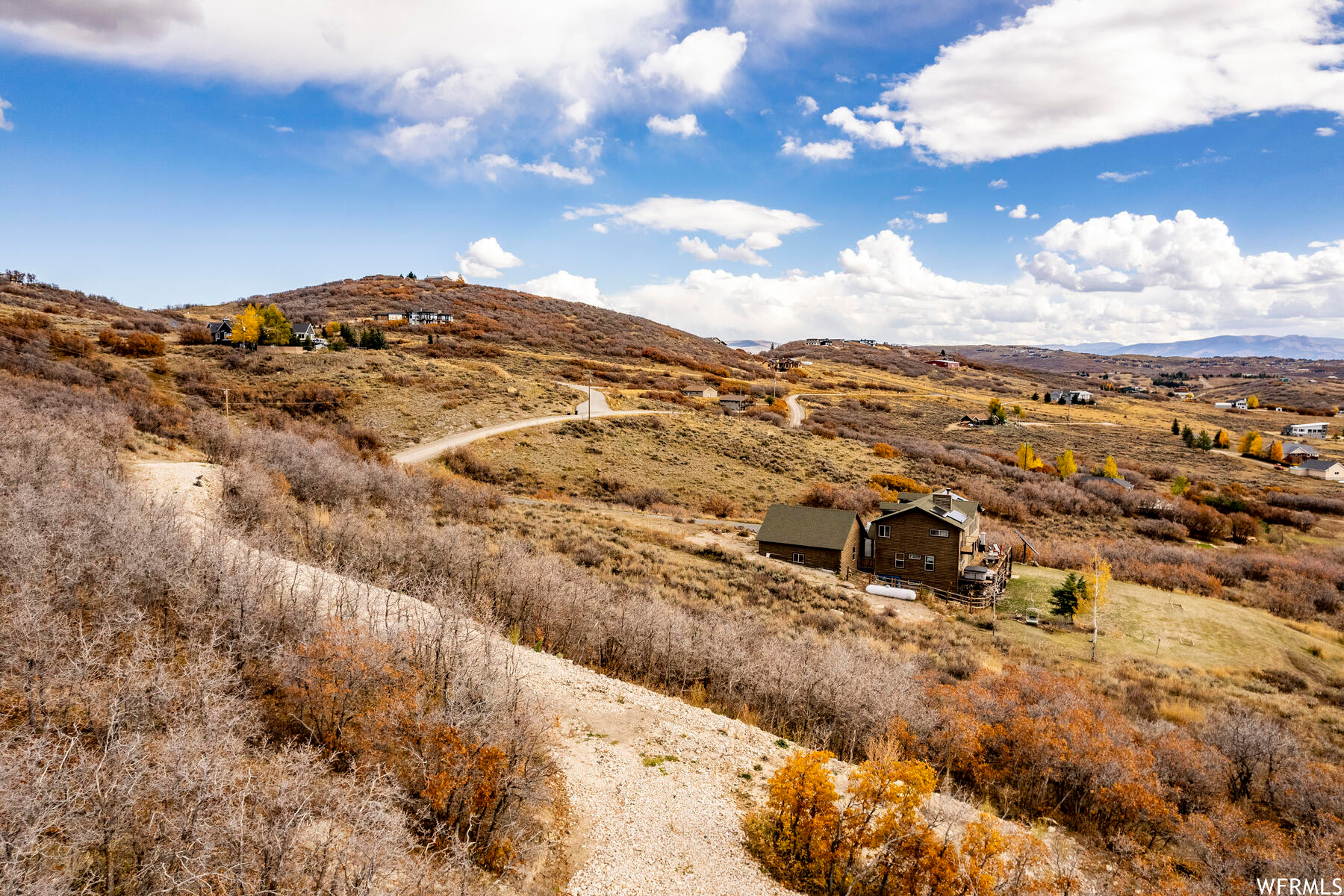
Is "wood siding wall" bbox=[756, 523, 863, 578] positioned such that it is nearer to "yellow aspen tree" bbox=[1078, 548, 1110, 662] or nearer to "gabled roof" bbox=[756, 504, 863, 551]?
"gabled roof" bbox=[756, 504, 863, 551]

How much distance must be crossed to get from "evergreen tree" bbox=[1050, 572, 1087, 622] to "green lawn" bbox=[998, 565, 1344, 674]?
733mm

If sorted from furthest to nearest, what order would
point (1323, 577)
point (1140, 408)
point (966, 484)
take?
point (1140, 408) < point (966, 484) < point (1323, 577)

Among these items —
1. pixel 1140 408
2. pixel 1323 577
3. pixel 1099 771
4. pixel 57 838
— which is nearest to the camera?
pixel 57 838

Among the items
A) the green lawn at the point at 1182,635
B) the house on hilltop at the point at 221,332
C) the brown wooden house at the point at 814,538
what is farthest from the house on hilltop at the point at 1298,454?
the house on hilltop at the point at 221,332

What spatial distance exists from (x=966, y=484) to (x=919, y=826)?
49.9 m

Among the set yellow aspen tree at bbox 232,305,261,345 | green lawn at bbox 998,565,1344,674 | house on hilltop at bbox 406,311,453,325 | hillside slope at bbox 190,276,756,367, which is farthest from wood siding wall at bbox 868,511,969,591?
house on hilltop at bbox 406,311,453,325

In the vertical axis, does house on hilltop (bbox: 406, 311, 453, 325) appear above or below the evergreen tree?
above

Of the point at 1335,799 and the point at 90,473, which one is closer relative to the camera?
the point at 1335,799

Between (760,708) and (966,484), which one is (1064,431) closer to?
(966,484)

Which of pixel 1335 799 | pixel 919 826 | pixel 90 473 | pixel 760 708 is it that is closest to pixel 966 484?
pixel 1335 799

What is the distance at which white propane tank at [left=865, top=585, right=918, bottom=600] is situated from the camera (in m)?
30.0

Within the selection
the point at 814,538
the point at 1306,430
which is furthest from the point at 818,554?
the point at 1306,430

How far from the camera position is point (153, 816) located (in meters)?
4.64

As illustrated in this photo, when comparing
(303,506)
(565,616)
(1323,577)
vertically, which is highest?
(303,506)
